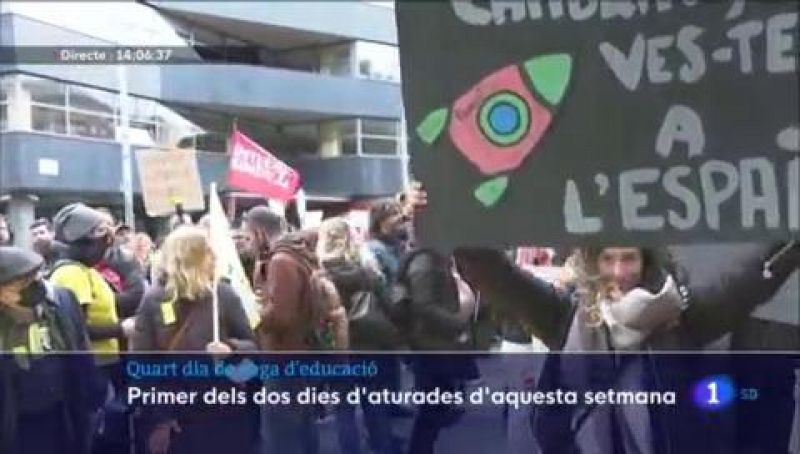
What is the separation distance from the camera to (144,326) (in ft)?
7.78

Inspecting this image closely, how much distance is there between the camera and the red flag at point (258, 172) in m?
2.27

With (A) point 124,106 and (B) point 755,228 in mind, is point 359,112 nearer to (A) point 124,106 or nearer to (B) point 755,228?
(A) point 124,106

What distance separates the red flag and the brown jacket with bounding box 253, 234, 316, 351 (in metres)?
0.10

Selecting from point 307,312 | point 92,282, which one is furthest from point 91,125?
point 307,312

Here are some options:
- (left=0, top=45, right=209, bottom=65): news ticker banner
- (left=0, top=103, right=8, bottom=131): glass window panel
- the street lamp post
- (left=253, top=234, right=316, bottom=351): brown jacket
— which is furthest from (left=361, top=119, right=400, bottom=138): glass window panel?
(left=0, top=103, right=8, bottom=131): glass window panel

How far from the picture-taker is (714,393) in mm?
2309

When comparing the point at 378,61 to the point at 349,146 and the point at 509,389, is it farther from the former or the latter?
the point at 509,389

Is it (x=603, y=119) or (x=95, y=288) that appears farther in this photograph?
(x=95, y=288)

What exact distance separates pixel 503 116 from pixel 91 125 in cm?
79

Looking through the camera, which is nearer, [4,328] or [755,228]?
[755,228]

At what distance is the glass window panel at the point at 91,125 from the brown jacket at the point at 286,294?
1.28 feet

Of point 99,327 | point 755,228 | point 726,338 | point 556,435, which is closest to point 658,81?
point 755,228

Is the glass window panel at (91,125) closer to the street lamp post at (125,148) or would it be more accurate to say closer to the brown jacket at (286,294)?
the street lamp post at (125,148)

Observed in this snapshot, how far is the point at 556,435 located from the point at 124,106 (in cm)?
106
